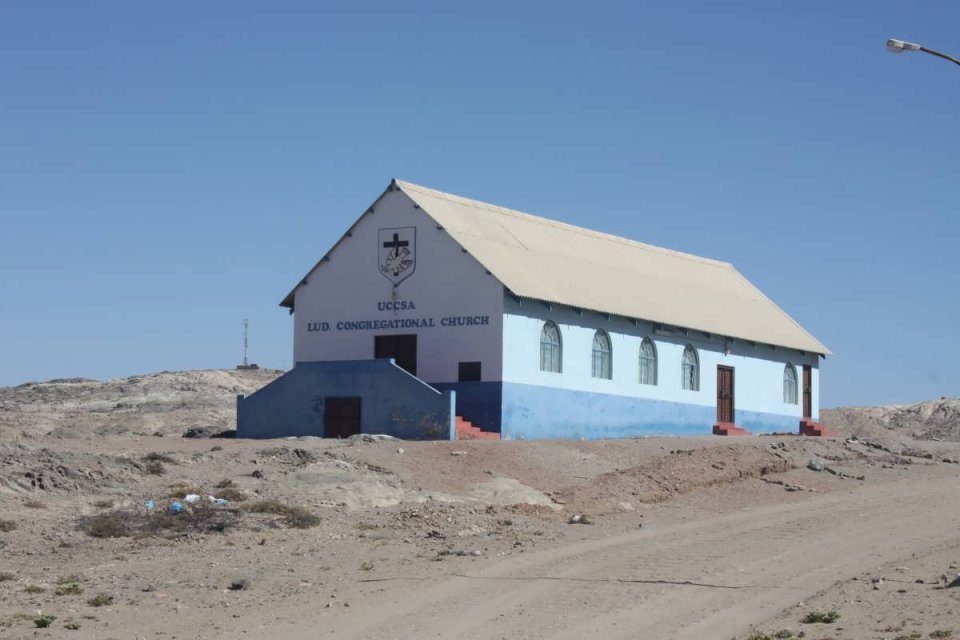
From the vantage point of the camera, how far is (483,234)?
39906 mm

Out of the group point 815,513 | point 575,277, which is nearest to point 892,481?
point 815,513

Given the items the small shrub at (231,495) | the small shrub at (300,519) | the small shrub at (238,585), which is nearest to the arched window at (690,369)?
the small shrub at (231,495)

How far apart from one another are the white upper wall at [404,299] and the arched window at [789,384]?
16850 mm

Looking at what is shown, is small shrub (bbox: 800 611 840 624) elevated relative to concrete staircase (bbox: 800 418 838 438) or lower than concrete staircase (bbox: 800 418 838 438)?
lower

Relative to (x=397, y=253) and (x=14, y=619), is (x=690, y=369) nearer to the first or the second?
(x=397, y=253)

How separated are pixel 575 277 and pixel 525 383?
519 centimetres

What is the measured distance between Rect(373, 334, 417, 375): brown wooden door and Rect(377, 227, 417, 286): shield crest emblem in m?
1.55

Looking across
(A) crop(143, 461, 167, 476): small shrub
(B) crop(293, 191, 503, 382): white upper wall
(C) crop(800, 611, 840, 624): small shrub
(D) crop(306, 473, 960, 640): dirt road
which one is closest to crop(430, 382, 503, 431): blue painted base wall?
(B) crop(293, 191, 503, 382): white upper wall

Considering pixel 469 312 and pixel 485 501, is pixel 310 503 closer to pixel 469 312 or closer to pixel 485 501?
pixel 485 501

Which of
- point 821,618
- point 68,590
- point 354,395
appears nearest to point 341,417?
point 354,395

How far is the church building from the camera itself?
36375 millimetres

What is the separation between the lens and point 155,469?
25.0 m

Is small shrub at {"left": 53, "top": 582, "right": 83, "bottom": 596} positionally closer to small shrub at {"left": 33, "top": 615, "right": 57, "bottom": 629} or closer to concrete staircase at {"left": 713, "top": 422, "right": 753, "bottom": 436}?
small shrub at {"left": 33, "top": 615, "right": 57, "bottom": 629}

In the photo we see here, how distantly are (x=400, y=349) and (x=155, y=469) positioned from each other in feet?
46.6
